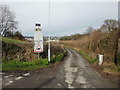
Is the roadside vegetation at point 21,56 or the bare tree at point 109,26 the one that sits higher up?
the bare tree at point 109,26

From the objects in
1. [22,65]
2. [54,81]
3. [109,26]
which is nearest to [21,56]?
[22,65]

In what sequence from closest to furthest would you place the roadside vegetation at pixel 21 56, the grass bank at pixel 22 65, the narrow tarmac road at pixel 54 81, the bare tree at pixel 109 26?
the narrow tarmac road at pixel 54 81, the grass bank at pixel 22 65, the roadside vegetation at pixel 21 56, the bare tree at pixel 109 26

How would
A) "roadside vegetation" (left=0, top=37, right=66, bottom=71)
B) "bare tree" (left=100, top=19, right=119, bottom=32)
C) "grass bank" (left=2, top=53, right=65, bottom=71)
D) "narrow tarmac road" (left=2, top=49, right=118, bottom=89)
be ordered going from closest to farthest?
"narrow tarmac road" (left=2, top=49, right=118, bottom=89) < "grass bank" (left=2, top=53, right=65, bottom=71) < "roadside vegetation" (left=0, top=37, right=66, bottom=71) < "bare tree" (left=100, top=19, right=119, bottom=32)

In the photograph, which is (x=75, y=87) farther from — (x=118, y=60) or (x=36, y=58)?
(x=36, y=58)

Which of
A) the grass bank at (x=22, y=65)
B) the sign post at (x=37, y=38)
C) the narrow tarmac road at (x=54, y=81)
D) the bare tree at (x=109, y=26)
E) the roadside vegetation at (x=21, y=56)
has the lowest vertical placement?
the narrow tarmac road at (x=54, y=81)

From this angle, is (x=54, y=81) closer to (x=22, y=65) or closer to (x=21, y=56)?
(x=22, y=65)

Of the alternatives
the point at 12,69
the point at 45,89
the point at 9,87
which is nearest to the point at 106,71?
the point at 45,89

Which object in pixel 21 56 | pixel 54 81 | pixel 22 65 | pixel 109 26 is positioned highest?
pixel 109 26

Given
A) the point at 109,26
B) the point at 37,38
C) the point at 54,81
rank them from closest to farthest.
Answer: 1. the point at 54,81
2. the point at 37,38
3. the point at 109,26

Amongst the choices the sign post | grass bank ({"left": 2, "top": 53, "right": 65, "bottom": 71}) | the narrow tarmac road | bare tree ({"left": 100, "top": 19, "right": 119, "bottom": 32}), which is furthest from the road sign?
bare tree ({"left": 100, "top": 19, "right": 119, "bottom": 32})

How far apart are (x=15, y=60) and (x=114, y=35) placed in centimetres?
979

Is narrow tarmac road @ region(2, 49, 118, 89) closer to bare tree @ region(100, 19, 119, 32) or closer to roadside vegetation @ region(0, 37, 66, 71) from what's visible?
roadside vegetation @ region(0, 37, 66, 71)

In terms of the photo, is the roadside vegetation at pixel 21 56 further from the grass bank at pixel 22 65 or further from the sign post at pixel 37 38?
the sign post at pixel 37 38

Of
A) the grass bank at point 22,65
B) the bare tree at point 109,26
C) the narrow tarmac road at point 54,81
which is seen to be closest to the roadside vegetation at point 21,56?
the grass bank at point 22,65
